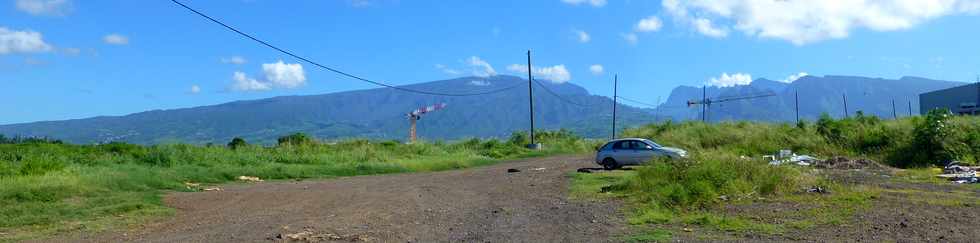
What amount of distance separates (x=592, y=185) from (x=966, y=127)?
58.1 ft

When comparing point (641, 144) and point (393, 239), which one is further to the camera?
point (641, 144)

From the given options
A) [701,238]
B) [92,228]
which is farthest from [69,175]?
[701,238]

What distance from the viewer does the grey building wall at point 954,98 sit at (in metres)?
87.5

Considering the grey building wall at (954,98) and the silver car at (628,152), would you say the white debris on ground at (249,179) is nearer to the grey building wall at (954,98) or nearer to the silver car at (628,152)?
the silver car at (628,152)

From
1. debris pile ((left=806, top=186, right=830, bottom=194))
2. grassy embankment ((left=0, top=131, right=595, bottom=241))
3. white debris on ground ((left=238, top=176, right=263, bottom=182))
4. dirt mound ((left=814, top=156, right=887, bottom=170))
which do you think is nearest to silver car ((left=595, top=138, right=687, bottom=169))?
dirt mound ((left=814, top=156, right=887, bottom=170))

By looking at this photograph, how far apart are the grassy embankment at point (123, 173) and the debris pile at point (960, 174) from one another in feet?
55.9

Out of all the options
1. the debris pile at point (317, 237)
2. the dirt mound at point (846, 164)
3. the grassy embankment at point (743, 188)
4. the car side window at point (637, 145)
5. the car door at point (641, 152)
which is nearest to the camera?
the debris pile at point (317, 237)

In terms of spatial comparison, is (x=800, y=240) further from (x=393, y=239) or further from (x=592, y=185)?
(x=592, y=185)

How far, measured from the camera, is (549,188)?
18.8 m

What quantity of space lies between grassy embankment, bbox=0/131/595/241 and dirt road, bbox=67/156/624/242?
1124 mm

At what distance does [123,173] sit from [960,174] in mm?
22228

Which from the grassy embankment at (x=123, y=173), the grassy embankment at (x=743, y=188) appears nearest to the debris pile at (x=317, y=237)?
the grassy embankment at (x=743, y=188)

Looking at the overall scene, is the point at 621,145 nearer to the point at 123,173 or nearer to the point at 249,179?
the point at 249,179

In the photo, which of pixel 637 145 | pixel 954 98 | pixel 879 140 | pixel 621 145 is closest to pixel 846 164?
pixel 637 145
